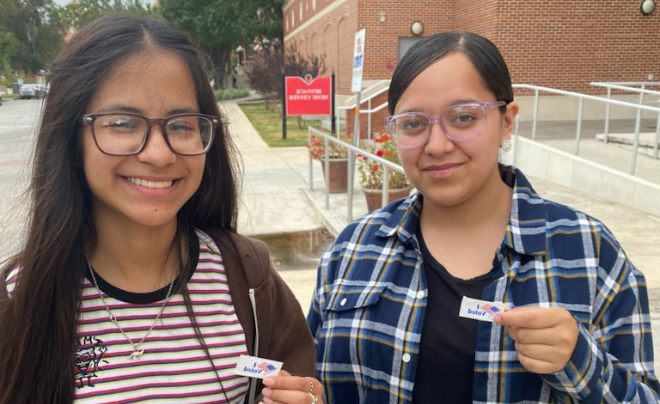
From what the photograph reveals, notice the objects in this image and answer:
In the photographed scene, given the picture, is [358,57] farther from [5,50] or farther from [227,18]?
[5,50]

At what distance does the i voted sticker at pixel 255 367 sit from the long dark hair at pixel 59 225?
0.40 meters

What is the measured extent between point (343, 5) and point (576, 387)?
673 inches

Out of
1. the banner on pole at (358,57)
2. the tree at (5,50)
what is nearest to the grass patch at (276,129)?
the banner on pole at (358,57)

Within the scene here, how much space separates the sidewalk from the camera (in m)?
4.55

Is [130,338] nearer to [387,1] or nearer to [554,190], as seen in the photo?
[554,190]

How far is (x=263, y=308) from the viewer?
1.45 meters

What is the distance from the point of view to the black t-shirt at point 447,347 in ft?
4.73

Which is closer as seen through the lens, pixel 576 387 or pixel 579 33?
pixel 576 387

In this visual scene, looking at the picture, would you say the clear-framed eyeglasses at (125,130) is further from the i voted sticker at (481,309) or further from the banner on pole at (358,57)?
the banner on pole at (358,57)

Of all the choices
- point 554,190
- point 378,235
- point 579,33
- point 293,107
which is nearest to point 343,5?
point 293,107

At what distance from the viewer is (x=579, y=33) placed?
41.3 ft

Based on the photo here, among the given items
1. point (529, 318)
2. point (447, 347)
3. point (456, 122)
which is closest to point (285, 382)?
point (447, 347)

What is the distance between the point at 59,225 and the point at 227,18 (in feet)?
133

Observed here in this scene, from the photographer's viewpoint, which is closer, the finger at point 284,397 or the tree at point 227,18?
the finger at point 284,397
